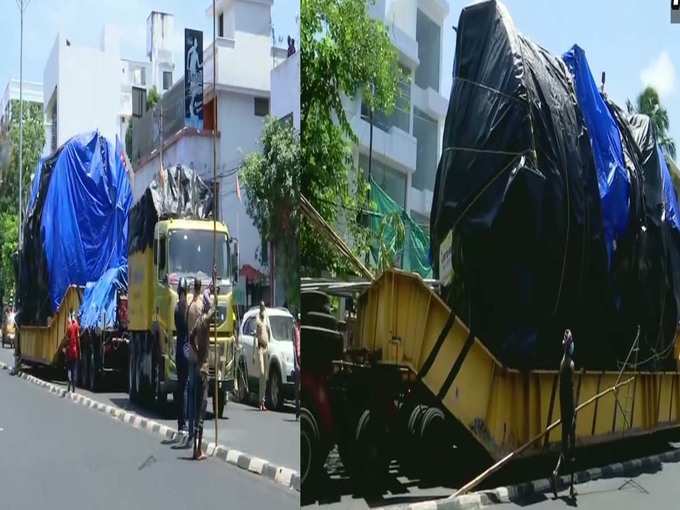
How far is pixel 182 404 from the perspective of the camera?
1834mm

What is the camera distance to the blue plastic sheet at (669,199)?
2050 mm

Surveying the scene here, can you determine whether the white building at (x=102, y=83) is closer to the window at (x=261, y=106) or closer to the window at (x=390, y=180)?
the window at (x=261, y=106)

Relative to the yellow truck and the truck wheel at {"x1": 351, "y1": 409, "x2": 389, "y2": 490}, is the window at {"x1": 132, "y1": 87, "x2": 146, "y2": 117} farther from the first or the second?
the truck wheel at {"x1": 351, "y1": 409, "x2": 389, "y2": 490}

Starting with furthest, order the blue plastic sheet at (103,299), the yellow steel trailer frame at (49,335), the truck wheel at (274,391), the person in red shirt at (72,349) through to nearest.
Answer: the yellow steel trailer frame at (49,335) < the person in red shirt at (72,349) < the blue plastic sheet at (103,299) < the truck wheel at (274,391)

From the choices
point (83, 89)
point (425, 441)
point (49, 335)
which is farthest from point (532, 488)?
point (49, 335)

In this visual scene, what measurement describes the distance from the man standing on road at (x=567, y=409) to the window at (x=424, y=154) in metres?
0.48

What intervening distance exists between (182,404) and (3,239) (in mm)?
526

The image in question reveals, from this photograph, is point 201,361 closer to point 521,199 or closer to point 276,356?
point 276,356

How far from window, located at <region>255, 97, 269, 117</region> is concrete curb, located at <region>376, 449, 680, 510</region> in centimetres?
85

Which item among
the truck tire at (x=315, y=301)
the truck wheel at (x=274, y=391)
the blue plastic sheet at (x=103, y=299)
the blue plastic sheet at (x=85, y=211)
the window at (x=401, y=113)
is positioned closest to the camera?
the truck tire at (x=315, y=301)

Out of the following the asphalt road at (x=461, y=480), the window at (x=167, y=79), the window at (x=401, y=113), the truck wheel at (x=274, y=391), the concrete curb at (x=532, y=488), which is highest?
the window at (x=167, y=79)

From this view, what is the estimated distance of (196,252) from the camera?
73.7 inches

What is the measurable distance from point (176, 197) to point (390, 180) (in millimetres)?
445

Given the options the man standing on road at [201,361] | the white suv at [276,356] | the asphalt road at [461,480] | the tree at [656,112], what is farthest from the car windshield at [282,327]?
the tree at [656,112]
